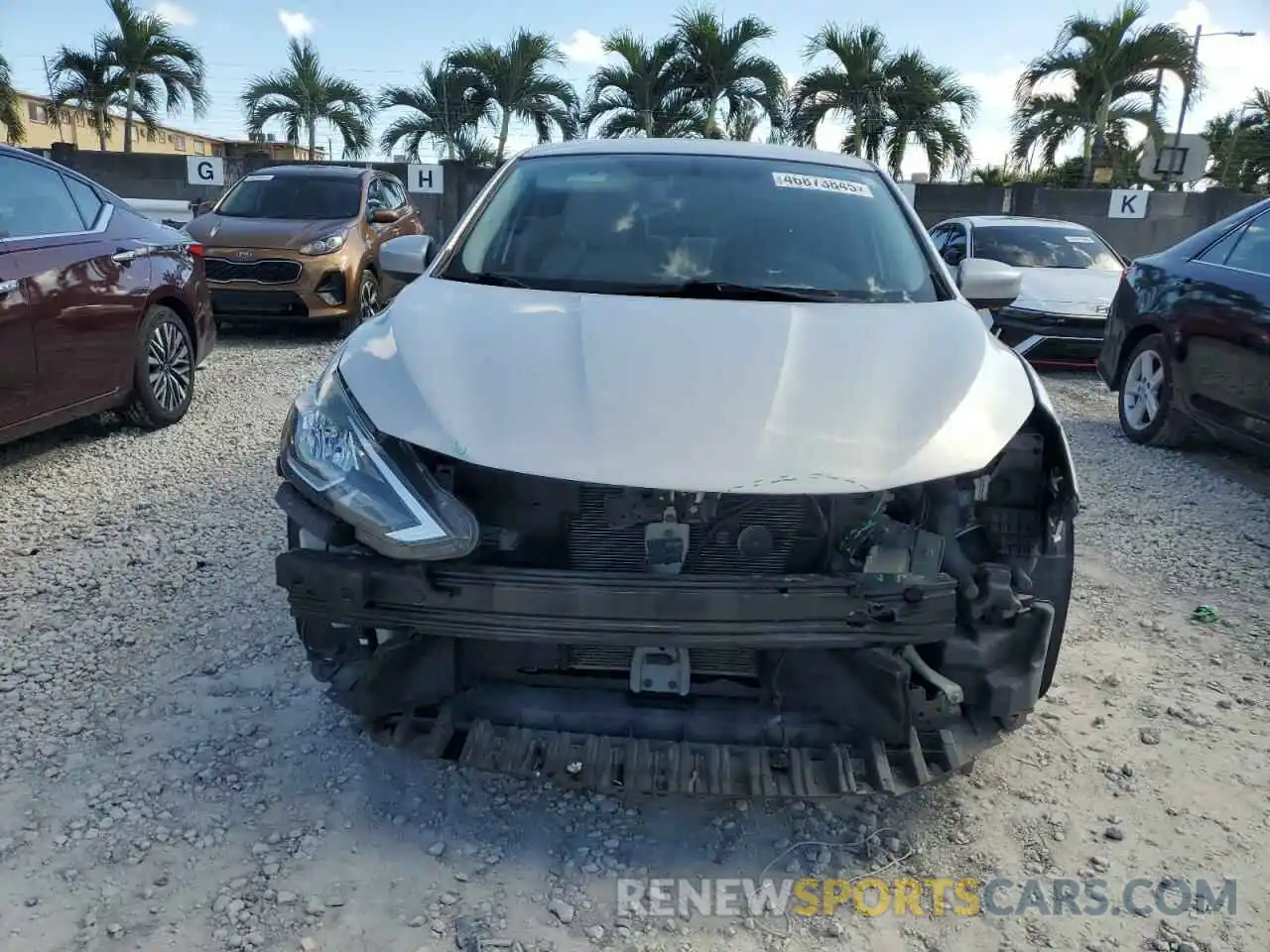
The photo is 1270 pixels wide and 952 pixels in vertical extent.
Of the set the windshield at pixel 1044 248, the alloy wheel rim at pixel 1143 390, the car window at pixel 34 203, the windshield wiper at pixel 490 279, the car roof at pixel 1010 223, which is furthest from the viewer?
the car roof at pixel 1010 223

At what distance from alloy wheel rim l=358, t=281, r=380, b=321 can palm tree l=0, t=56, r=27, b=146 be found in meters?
20.1

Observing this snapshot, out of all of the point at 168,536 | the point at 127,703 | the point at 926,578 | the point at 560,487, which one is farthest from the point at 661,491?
the point at 168,536

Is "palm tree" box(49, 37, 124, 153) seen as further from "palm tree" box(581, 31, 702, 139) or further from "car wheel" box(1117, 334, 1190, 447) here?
"car wheel" box(1117, 334, 1190, 447)

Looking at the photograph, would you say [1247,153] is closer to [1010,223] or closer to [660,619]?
[1010,223]

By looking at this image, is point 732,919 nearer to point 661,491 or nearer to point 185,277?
point 661,491

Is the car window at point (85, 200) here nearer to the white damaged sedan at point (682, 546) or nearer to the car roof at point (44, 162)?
the car roof at point (44, 162)

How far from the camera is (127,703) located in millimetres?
2924

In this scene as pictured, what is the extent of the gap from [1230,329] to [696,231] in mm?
3747

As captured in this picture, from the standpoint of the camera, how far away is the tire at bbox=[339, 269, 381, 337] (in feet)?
29.3

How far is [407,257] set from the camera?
3703 millimetres

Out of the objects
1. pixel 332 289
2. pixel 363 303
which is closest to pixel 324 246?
pixel 332 289

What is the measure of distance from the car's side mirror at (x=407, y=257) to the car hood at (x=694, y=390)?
0.92 metres

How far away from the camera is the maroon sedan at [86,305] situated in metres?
4.53

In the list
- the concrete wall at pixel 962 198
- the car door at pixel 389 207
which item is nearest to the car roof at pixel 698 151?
the car door at pixel 389 207
